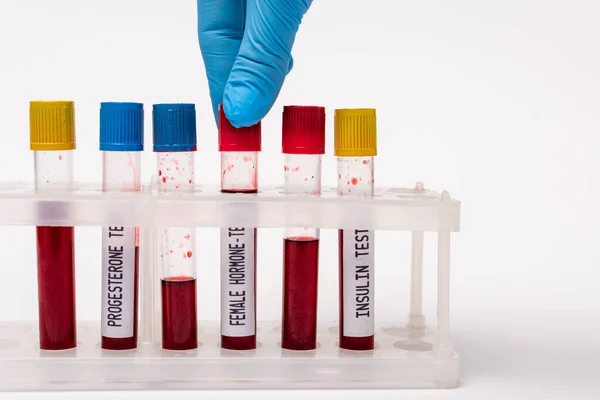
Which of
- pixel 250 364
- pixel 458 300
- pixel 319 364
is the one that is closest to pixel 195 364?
pixel 250 364

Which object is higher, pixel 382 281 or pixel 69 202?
pixel 69 202

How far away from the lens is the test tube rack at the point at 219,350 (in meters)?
1.54

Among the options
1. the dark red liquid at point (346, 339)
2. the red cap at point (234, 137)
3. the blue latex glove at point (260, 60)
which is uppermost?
the blue latex glove at point (260, 60)

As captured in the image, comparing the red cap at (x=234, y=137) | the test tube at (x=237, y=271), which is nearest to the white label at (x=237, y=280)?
the test tube at (x=237, y=271)

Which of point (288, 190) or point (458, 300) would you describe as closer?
point (288, 190)

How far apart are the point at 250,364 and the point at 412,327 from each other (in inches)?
15.8

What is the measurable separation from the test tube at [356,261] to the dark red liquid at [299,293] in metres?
0.05

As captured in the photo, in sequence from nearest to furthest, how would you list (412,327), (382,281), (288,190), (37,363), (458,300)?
(37,363) → (288,190) → (412,327) → (458,300) → (382,281)

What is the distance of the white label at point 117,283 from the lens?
1594mm

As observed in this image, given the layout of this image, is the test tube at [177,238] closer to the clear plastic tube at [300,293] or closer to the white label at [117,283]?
the white label at [117,283]

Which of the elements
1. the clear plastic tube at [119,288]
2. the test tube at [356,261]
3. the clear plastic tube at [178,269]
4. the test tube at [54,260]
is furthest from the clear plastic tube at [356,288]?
the test tube at [54,260]

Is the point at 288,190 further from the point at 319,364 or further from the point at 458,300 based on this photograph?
the point at 458,300

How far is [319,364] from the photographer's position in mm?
1567

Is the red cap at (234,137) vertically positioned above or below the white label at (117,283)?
above
